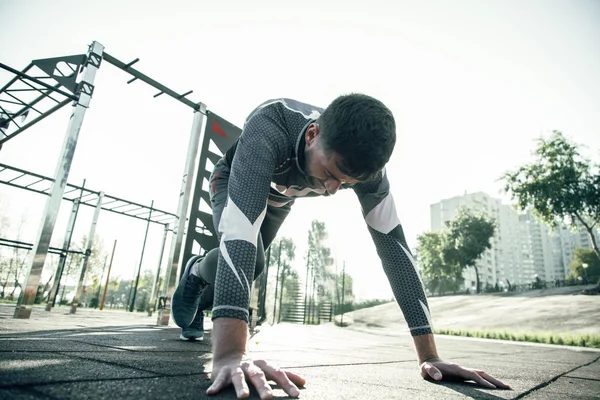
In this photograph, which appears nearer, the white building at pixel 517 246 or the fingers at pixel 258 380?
the fingers at pixel 258 380

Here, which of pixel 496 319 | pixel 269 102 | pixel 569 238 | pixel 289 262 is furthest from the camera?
pixel 569 238

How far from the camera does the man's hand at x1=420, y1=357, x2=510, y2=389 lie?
1.31 meters

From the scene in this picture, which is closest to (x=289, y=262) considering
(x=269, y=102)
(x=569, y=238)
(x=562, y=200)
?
(x=562, y=200)

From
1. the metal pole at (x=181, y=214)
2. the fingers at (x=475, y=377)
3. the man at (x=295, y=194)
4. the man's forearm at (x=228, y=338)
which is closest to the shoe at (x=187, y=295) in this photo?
the man at (x=295, y=194)

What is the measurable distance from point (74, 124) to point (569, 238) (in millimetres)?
139031

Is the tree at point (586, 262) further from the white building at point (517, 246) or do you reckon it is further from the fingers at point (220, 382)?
the fingers at point (220, 382)

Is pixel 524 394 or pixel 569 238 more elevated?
pixel 569 238

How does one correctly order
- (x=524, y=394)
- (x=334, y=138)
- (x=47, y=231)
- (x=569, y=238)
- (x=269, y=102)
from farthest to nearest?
(x=569, y=238), (x=47, y=231), (x=269, y=102), (x=334, y=138), (x=524, y=394)

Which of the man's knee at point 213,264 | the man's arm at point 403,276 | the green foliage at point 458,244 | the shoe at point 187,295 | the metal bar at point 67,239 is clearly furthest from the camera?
the green foliage at point 458,244

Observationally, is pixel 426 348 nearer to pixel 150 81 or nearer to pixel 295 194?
pixel 295 194

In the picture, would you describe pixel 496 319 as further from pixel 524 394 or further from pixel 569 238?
pixel 569 238

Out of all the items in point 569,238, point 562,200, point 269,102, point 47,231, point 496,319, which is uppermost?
point 569,238

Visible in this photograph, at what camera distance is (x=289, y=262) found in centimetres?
3409

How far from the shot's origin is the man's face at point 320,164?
1.46 meters
